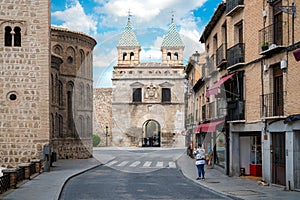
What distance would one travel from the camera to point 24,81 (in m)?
24.4

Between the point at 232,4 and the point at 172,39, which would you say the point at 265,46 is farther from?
the point at 172,39

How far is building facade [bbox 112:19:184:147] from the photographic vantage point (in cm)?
2284

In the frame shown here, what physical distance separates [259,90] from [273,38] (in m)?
2.37

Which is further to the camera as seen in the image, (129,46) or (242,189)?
(129,46)

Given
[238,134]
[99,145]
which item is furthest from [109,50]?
[99,145]

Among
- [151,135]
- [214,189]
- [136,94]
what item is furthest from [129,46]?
[151,135]

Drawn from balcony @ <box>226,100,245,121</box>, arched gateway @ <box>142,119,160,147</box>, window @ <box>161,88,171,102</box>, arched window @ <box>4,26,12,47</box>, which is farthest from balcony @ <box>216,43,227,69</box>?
arched gateway @ <box>142,119,160,147</box>

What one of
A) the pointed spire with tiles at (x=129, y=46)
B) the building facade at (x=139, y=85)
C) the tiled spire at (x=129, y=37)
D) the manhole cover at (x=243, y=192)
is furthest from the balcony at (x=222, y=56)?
the manhole cover at (x=243, y=192)

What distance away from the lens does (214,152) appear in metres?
26.2

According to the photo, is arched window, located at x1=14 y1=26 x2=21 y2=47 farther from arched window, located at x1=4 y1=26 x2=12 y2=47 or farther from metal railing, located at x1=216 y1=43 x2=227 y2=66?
metal railing, located at x1=216 y1=43 x2=227 y2=66

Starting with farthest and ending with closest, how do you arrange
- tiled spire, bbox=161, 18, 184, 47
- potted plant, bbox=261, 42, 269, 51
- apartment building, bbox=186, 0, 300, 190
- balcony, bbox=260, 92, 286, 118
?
tiled spire, bbox=161, 18, 184, 47 → potted plant, bbox=261, 42, 269, 51 → balcony, bbox=260, 92, 286, 118 → apartment building, bbox=186, 0, 300, 190

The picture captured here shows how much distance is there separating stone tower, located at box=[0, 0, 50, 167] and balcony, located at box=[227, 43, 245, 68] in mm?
9677

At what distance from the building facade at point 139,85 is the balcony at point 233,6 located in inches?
127

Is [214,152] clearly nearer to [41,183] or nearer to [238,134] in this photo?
[238,134]
